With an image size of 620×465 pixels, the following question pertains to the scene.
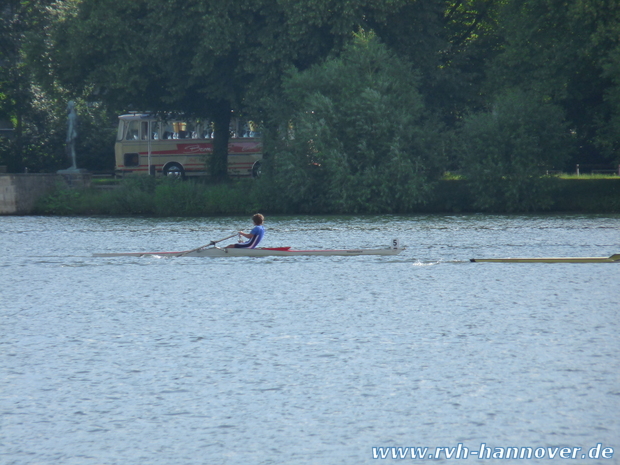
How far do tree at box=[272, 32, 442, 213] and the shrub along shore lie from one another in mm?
985

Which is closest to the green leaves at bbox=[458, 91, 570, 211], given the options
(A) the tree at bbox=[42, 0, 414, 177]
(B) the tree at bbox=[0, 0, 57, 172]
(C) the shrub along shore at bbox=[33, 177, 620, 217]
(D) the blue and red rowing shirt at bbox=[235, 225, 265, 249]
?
(C) the shrub along shore at bbox=[33, 177, 620, 217]

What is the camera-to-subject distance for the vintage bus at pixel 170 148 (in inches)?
2219

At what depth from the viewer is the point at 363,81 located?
152 ft

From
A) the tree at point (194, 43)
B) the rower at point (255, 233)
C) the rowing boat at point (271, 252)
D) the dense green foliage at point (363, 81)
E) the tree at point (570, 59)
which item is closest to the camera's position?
the rower at point (255, 233)

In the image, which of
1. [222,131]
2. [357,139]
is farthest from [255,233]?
[222,131]

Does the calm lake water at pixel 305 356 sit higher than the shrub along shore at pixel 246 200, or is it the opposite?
the shrub along shore at pixel 246 200

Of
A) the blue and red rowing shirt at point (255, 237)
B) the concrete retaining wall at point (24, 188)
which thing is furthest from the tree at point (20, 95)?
the blue and red rowing shirt at point (255, 237)

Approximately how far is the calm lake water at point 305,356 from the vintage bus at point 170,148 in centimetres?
2536

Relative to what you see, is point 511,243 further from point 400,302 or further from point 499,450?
point 499,450

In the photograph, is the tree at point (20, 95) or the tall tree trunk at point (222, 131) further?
the tree at point (20, 95)

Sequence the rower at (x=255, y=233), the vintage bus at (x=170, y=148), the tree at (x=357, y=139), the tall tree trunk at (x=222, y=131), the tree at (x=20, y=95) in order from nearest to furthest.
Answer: the rower at (x=255, y=233), the tree at (x=357, y=139), the tall tree trunk at (x=222, y=131), the vintage bus at (x=170, y=148), the tree at (x=20, y=95)

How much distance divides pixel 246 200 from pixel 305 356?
32.4m

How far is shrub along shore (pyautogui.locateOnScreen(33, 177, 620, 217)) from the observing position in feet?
152

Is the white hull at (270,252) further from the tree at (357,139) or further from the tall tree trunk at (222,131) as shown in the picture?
the tall tree trunk at (222,131)
